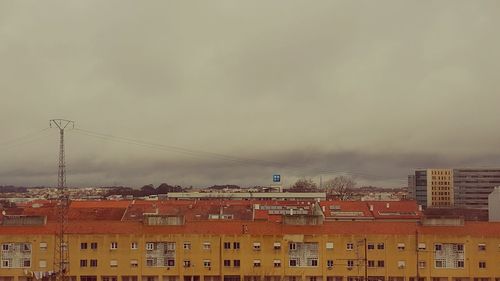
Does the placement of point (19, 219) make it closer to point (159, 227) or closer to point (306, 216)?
point (159, 227)

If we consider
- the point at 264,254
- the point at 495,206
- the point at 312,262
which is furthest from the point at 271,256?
the point at 495,206

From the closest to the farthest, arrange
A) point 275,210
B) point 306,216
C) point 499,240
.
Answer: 1. point 499,240
2. point 306,216
3. point 275,210

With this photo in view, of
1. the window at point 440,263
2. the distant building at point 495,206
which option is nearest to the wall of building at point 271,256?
the window at point 440,263

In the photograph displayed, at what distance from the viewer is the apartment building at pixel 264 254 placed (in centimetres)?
6450

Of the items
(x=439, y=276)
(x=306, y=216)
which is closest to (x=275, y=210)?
(x=306, y=216)

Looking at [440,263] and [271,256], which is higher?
[271,256]

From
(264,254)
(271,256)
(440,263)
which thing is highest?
(264,254)

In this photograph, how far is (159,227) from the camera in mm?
68688

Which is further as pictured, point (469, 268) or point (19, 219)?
point (19, 219)

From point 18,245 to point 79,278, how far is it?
7.96 meters

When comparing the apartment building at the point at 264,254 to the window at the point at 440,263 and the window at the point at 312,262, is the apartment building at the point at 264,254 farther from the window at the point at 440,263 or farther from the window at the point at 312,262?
the window at the point at 440,263

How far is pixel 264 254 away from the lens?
65.5 meters

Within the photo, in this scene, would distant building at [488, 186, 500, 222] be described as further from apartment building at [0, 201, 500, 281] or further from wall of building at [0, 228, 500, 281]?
wall of building at [0, 228, 500, 281]

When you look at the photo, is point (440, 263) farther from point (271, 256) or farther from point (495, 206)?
point (495, 206)
